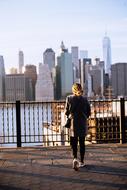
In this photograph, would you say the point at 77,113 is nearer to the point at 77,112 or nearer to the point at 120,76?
the point at 77,112

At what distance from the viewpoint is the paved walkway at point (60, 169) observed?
6.61 m

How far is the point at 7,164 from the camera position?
8461 mm

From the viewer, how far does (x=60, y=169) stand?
25.8ft

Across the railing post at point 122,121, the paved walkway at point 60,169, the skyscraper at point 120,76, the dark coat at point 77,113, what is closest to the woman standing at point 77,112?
the dark coat at point 77,113

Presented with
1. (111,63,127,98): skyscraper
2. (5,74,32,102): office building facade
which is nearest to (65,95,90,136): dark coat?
(5,74,32,102): office building facade

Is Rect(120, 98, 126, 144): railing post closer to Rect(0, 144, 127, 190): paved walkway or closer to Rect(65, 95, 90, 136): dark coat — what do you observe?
Rect(0, 144, 127, 190): paved walkway

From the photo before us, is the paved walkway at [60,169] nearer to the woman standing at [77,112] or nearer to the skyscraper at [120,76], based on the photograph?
the woman standing at [77,112]

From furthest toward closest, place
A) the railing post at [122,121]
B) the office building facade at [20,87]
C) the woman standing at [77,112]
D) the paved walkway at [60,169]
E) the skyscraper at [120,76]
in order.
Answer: the skyscraper at [120,76]
the office building facade at [20,87]
the railing post at [122,121]
the woman standing at [77,112]
the paved walkway at [60,169]

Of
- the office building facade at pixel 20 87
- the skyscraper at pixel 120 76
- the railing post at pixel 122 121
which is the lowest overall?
the railing post at pixel 122 121

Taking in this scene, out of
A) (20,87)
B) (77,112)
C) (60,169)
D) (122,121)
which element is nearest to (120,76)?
(20,87)

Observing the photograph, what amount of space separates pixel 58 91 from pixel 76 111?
19.5 m

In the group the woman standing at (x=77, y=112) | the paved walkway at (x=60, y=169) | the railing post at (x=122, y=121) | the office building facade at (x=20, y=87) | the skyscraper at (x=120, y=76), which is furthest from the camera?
the skyscraper at (x=120, y=76)

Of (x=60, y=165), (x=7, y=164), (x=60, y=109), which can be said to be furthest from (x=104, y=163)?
(x=60, y=109)

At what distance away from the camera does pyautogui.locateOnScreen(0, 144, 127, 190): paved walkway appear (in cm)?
661
